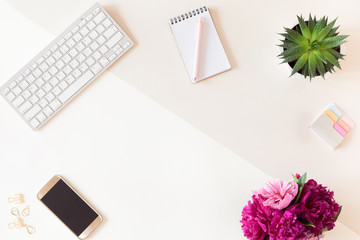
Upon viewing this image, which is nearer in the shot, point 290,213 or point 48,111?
point 290,213

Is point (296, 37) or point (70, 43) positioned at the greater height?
point (70, 43)

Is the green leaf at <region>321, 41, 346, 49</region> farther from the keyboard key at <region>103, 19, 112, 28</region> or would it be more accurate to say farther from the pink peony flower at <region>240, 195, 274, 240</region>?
the keyboard key at <region>103, 19, 112, 28</region>

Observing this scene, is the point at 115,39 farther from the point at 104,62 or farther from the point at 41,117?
the point at 41,117

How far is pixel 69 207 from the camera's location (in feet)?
2.78

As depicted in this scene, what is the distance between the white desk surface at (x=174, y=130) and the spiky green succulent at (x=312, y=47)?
95 millimetres

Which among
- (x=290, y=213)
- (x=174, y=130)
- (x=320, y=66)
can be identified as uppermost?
(x=174, y=130)

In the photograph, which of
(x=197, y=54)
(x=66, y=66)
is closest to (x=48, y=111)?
(x=66, y=66)

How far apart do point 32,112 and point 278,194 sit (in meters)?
0.63

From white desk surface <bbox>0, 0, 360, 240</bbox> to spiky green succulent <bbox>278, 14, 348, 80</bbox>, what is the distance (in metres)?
0.09

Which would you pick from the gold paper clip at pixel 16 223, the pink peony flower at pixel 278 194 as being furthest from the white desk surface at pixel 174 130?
the pink peony flower at pixel 278 194

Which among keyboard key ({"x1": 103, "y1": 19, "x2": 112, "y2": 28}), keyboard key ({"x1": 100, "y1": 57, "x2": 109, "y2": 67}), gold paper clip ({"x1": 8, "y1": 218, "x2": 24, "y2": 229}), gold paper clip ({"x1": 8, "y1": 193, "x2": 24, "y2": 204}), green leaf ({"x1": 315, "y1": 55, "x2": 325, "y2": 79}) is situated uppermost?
keyboard key ({"x1": 103, "y1": 19, "x2": 112, "y2": 28})

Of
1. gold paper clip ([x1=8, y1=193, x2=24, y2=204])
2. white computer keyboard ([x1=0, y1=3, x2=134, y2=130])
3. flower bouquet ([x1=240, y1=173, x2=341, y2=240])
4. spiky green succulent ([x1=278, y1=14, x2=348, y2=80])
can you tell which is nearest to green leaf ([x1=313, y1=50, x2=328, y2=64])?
spiky green succulent ([x1=278, y1=14, x2=348, y2=80])

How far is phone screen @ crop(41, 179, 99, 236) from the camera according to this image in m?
0.85

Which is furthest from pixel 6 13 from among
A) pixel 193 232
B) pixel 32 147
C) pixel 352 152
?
pixel 352 152
